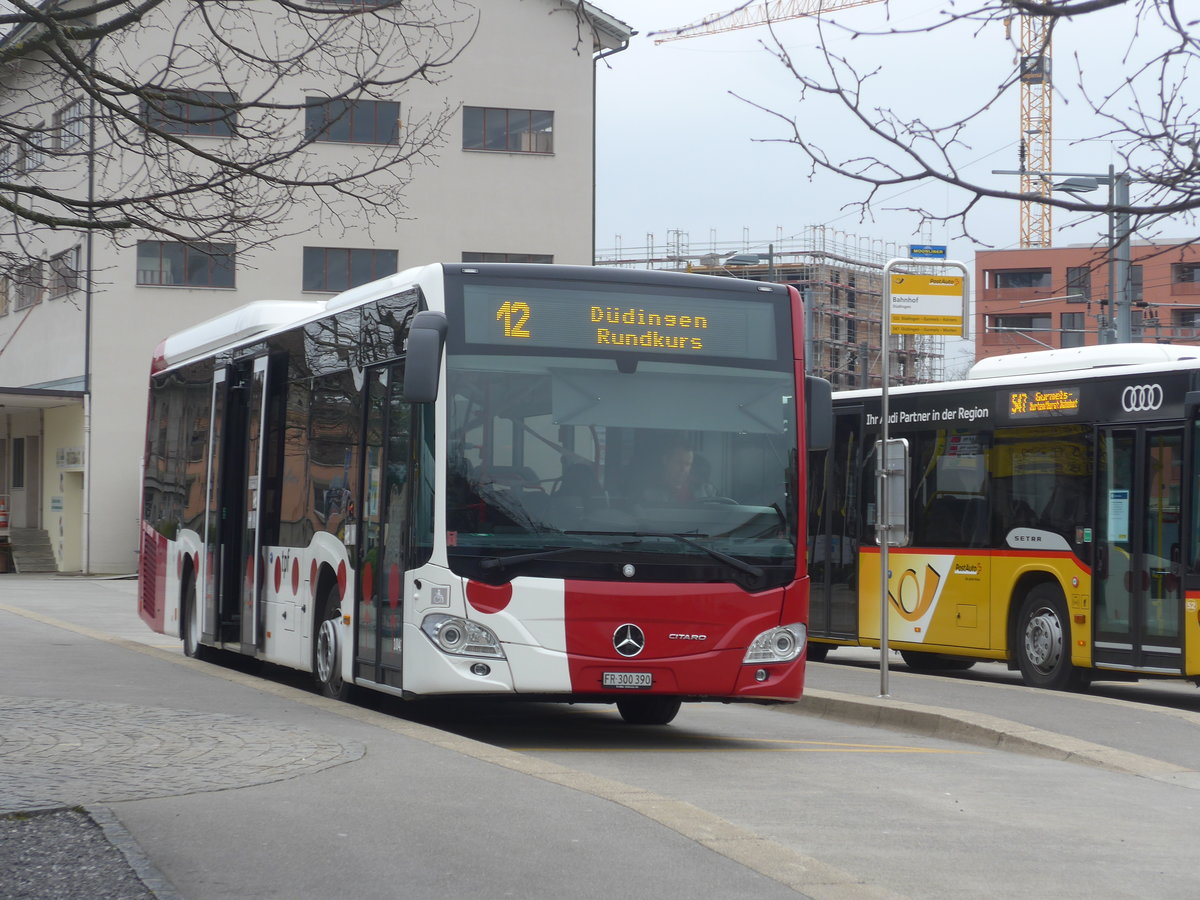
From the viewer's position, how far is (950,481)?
19109 millimetres

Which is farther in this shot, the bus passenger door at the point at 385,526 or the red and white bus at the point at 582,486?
the bus passenger door at the point at 385,526

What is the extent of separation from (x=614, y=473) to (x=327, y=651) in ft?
11.3

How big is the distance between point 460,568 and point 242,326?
261 inches

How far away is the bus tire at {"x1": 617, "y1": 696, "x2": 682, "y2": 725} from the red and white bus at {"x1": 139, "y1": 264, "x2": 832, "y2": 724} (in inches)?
64.6

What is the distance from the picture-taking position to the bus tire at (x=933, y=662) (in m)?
21.5

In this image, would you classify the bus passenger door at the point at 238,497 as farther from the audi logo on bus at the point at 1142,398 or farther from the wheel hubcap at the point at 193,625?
the audi logo on bus at the point at 1142,398

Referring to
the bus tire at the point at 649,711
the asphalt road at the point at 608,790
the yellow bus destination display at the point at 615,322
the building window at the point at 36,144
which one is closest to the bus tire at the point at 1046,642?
the asphalt road at the point at 608,790

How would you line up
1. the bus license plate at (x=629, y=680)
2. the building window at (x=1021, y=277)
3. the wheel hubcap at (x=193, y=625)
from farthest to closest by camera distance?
the building window at (x=1021, y=277) < the wheel hubcap at (x=193, y=625) < the bus license plate at (x=629, y=680)

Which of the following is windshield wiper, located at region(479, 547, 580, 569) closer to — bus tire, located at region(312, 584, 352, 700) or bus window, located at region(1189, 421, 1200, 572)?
bus tire, located at region(312, 584, 352, 700)

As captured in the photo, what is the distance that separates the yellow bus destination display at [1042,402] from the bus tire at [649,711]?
5836mm

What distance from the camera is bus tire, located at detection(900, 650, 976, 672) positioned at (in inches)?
845

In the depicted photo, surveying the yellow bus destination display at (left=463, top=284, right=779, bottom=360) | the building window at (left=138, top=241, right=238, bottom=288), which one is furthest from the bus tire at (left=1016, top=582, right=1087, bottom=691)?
the building window at (left=138, top=241, right=238, bottom=288)

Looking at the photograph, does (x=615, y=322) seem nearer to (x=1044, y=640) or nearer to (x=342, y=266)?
(x=1044, y=640)

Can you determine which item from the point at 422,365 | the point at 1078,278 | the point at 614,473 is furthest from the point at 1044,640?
the point at 1078,278
